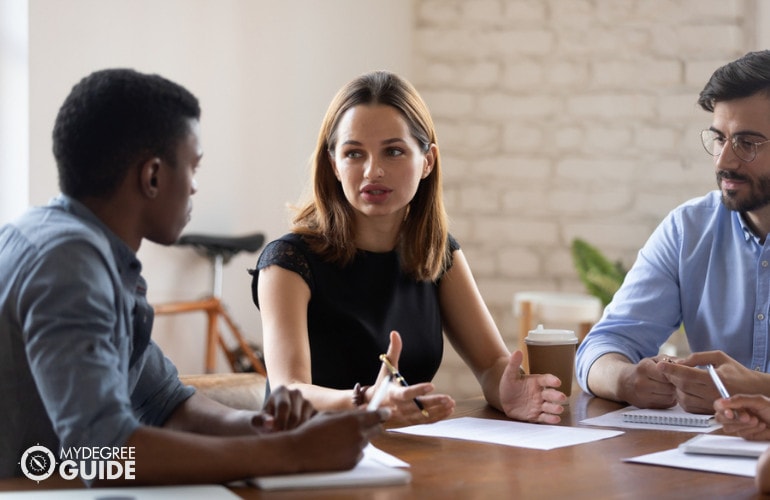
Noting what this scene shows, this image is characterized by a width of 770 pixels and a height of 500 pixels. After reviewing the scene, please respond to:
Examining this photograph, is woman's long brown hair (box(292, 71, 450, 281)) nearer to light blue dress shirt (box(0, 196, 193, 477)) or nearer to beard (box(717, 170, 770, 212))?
beard (box(717, 170, 770, 212))

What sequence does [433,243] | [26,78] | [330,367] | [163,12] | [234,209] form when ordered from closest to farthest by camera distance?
[330,367], [433,243], [26,78], [163,12], [234,209]

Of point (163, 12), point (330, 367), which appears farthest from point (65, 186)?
point (163, 12)

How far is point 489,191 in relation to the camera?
4891 mm

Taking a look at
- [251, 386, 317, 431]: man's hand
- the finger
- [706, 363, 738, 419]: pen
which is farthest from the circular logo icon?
[706, 363, 738, 419]: pen

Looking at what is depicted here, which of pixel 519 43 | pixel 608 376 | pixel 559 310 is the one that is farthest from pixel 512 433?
pixel 519 43

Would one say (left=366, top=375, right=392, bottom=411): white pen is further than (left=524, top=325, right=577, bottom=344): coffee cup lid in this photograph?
No

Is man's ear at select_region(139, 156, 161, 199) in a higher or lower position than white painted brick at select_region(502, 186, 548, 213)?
higher

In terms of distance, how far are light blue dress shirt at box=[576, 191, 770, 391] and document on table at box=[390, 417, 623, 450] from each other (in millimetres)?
458

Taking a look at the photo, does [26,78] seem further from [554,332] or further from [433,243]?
[554,332]

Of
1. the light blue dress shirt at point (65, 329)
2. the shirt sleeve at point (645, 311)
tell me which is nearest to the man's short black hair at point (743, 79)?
the shirt sleeve at point (645, 311)

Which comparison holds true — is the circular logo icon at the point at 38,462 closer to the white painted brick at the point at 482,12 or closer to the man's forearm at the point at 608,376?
the man's forearm at the point at 608,376

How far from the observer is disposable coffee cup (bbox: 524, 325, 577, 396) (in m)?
1.92

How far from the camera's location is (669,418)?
1.76m

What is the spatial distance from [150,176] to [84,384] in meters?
0.30
